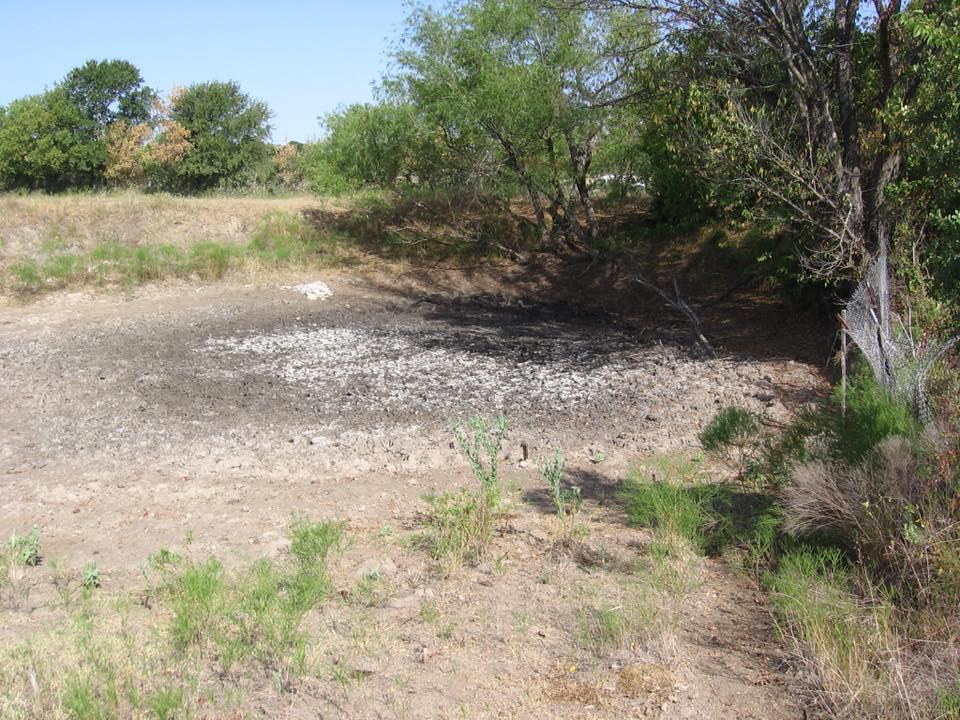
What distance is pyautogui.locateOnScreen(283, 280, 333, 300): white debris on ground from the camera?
15316 millimetres

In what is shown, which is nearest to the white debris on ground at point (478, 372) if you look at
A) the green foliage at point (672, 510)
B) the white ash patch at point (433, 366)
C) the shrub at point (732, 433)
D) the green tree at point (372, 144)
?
the white ash patch at point (433, 366)

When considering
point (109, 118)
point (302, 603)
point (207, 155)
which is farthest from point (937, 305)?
point (109, 118)

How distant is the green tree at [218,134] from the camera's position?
Result: 109 ft

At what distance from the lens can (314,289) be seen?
15500mm

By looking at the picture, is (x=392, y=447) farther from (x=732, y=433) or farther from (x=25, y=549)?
(x=25, y=549)

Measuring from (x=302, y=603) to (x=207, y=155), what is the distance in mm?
32047

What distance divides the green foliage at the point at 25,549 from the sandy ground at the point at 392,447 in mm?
249

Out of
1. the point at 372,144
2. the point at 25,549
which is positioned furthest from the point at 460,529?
the point at 372,144

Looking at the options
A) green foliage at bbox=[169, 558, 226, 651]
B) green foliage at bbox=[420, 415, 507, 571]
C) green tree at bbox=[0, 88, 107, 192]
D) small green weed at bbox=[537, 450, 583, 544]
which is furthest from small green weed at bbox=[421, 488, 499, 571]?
green tree at bbox=[0, 88, 107, 192]

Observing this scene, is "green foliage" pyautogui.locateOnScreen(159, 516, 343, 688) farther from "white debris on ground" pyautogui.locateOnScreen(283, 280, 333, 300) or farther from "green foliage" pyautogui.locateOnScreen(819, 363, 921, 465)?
"white debris on ground" pyautogui.locateOnScreen(283, 280, 333, 300)

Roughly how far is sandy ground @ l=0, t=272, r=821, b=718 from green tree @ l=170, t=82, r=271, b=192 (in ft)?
64.9

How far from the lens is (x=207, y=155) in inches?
1319

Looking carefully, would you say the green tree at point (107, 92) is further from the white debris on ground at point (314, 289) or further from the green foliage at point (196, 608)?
the green foliage at point (196, 608)

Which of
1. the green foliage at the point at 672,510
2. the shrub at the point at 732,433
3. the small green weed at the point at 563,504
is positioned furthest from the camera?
the shrub at the point at 732,433
